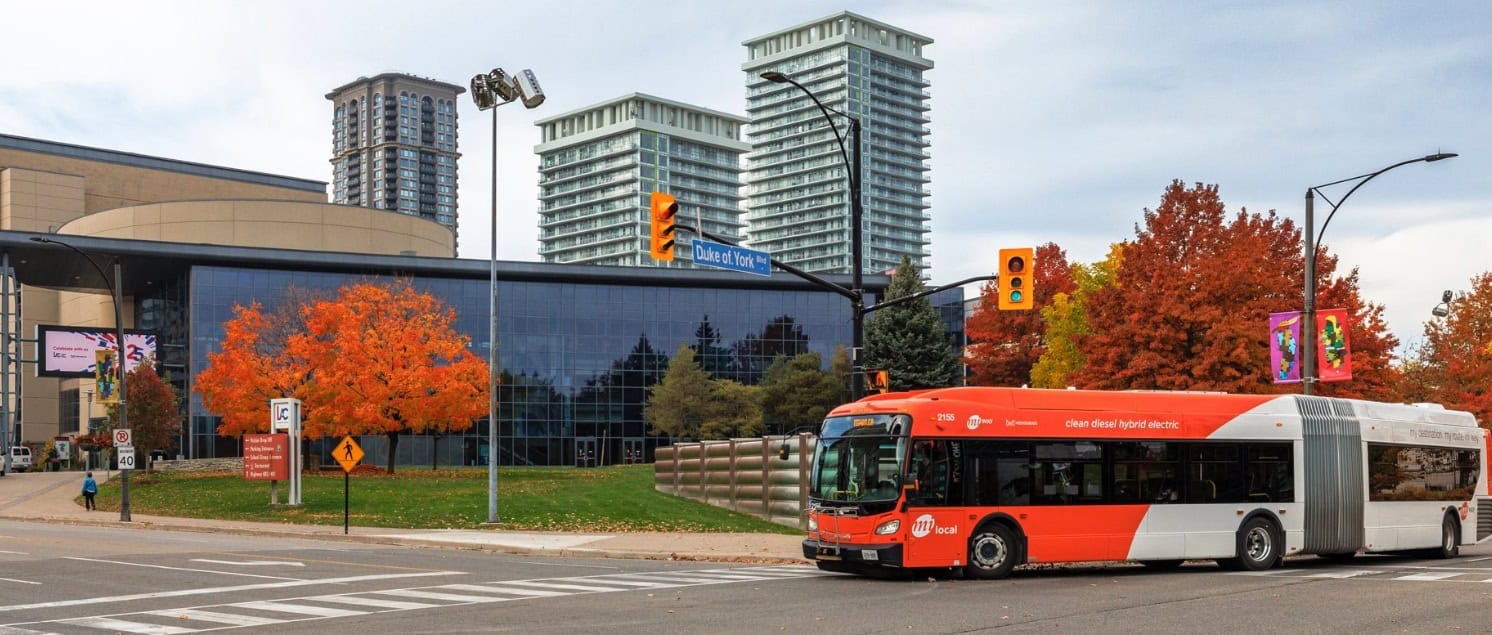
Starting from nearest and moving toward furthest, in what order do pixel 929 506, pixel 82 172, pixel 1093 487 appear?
1. pixel 929 506
2. pixel 1093 487
3. pixel 82 172

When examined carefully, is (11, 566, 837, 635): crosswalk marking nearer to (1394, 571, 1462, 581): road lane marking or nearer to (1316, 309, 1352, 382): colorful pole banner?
(1394, 571, 1462, 581): road lane marking

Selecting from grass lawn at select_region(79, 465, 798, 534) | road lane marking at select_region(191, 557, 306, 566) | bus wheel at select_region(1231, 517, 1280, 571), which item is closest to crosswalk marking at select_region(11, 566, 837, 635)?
road lane marking at select_region(191, 557, 306, 566)

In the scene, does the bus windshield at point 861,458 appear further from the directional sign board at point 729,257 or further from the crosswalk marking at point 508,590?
the crosswalk marking at point 508,590

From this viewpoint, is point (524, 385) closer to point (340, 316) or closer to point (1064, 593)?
point (340, 316)

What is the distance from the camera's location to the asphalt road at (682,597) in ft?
49.0

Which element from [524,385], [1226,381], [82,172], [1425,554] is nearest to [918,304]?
[524,385]

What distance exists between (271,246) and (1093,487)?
275ft

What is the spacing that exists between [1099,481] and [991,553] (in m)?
2.40

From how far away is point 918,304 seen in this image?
78.4 m

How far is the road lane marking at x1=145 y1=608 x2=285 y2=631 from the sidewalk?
11153 mm

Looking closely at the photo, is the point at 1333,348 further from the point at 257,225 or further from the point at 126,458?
the point at 257,225

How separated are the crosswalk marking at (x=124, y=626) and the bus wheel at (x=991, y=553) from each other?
11.2 metres

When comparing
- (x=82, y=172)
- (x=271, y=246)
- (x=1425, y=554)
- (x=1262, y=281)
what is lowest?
(x=1425, y=554)

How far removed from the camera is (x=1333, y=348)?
105 feet
